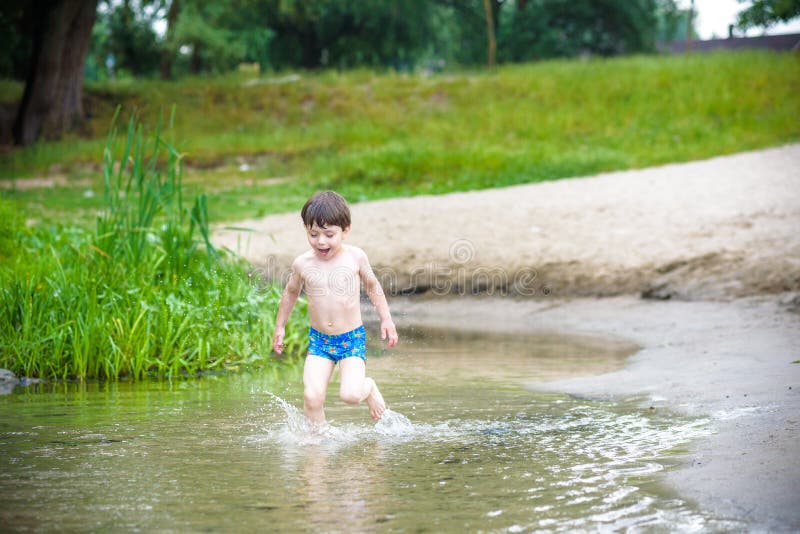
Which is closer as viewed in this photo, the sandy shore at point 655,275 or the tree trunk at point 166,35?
the sandy shore at point 655,275

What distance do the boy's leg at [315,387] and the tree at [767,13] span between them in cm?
2235

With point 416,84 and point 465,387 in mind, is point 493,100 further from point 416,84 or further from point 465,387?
point 465,387

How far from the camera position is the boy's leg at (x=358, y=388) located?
208 inches

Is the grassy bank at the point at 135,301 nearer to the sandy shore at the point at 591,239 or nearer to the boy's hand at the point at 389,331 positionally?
the sandy shore at the point at 591,239

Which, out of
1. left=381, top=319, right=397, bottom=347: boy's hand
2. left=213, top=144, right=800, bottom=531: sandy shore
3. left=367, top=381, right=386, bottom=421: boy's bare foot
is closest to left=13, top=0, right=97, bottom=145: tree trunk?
left=213, top=144, right=800, bottom=531: sandy shore

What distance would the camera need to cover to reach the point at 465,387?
6539mm

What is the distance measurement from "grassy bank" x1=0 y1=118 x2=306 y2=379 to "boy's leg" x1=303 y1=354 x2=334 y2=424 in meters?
2.28

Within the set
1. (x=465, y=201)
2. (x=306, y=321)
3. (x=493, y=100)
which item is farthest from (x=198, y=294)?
(x=493, y=100)

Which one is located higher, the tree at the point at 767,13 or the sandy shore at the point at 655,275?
the tree at the point at 767,13

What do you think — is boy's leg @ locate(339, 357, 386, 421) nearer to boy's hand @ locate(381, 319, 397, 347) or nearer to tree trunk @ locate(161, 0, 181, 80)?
boy's hand @ locate(381, 319, 397, 347)

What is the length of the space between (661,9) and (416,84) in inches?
1110

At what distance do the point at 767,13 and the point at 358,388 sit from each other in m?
23.7

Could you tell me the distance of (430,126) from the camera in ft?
76.8

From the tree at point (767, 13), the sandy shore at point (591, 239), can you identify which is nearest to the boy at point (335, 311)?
the sandy shore at point (591, 239)
